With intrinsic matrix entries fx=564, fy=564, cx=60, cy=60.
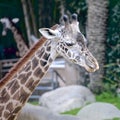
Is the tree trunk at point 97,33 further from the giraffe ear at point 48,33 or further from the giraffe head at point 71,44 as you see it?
the giraffe ear at point 48,33

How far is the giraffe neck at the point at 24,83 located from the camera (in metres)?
5.50

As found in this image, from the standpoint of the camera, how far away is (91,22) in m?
11.9

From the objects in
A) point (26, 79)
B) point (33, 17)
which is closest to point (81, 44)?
point (26, 79)

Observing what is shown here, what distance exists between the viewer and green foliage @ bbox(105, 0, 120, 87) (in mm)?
12172

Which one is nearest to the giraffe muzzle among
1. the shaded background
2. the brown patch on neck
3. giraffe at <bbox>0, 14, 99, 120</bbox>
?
giraffe at <bbox>0, 14, 99, 120</bbox>

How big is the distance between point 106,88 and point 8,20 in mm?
4942

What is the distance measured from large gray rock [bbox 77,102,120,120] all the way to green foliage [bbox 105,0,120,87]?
10.9ft

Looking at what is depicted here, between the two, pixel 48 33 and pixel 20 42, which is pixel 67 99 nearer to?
pixel 20 42

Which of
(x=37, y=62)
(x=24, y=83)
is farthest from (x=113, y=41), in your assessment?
(x=24, y=83)

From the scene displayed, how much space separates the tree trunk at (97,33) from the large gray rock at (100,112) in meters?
2.92

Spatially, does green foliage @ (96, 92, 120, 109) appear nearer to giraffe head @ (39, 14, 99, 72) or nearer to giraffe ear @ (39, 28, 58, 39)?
giraffe head @ (39, 14, 99, 72)

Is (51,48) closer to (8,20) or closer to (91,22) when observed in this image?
(91,22)

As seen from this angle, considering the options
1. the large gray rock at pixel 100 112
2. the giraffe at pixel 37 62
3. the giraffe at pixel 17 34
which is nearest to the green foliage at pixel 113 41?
the giraffe at pixel 17 34

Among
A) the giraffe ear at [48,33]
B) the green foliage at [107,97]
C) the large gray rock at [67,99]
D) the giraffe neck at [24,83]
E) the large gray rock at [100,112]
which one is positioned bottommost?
the green foliage at [107,97]
